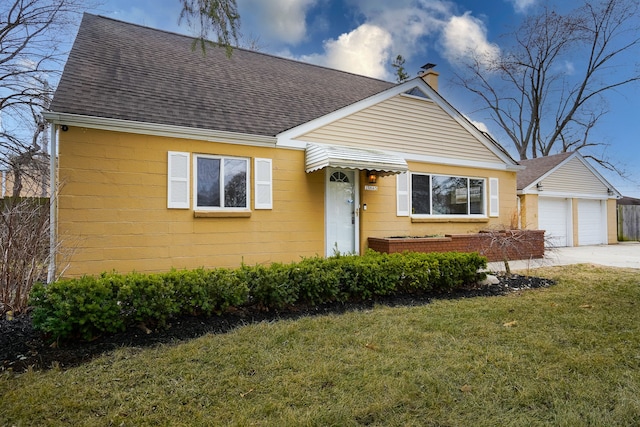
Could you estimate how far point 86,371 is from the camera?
354 cm

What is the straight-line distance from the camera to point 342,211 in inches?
392

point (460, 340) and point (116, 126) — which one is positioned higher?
point (116, 126)

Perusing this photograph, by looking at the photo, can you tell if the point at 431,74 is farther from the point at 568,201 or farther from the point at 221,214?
the point at 568,201

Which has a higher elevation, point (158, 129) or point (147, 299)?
point (158, 129)

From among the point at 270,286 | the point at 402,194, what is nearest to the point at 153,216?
the point at 270,286

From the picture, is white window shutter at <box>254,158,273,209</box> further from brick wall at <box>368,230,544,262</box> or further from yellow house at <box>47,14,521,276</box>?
brick wall at <box>368,230,544,262</box>

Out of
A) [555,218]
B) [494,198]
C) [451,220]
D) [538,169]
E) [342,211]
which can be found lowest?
[451,220]

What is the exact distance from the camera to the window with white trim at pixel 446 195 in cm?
1100

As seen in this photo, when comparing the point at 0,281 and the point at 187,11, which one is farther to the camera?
the point at 0,281

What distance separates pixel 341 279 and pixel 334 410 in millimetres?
3444

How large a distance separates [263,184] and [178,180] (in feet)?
6.34

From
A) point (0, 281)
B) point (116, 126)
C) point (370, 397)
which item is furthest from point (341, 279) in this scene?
point (116, 126)

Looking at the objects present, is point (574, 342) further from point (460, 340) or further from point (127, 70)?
point (127, 70)

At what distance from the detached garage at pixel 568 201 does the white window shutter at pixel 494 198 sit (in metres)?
4.89
